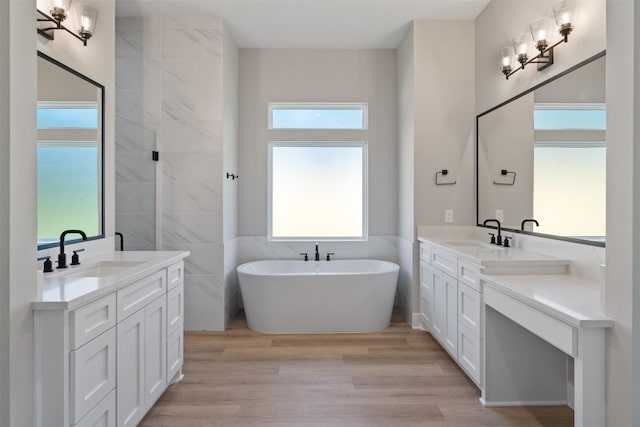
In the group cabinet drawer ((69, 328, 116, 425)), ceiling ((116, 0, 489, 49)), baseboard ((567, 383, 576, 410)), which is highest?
ceiling ((116, 0, 489, 49))

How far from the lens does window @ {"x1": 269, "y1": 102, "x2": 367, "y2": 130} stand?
4117 millimetres

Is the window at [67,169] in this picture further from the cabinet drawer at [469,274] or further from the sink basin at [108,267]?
the cabinet drawer at [469,274]

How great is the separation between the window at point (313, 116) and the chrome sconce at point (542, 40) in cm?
163

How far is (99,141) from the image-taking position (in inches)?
95.2

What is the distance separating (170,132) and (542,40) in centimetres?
314

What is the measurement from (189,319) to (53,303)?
88.3 inches

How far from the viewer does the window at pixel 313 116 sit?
4117 millimetres

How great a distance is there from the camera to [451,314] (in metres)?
2.68

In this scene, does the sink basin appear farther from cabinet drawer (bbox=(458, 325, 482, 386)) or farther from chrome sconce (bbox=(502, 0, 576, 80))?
chrome sconce (bbox=(502, 0, 576, 80))

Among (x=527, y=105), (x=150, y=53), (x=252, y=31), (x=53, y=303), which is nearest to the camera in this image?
(x=53, y=303)

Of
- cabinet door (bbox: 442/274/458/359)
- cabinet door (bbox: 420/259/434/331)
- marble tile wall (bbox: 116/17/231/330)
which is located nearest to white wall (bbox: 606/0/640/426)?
cabinet door (bbox: 442/274/458/359)

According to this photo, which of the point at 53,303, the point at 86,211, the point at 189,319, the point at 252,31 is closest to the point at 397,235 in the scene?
the point at 189,319

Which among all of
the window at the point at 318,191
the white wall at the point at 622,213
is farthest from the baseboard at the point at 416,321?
the white wall at the point at 622,213

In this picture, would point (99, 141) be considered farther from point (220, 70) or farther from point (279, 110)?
point (279, 110)
